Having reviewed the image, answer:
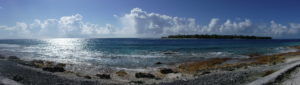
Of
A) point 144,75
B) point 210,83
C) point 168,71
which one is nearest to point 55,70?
point 144,75

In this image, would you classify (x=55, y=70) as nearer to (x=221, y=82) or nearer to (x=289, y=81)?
(x=221, y=82)

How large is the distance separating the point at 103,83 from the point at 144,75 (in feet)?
16.1

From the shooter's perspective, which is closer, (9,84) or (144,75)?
(9,84)

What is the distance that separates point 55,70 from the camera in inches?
877

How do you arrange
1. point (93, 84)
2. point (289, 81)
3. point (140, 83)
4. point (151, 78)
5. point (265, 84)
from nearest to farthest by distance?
point (265, 84)
point (289, 81)
point (93, 84)
point (140, 83)
point (151, 78)

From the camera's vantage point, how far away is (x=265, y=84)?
37.5 ft

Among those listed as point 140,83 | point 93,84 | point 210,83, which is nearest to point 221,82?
point 210,83

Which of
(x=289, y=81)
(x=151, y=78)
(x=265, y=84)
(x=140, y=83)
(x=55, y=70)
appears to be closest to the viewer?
(x=265, y=84)

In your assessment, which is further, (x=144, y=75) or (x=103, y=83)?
(x=144, y=75)

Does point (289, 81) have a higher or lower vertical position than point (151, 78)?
higher

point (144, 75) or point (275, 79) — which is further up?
point (275, 79)

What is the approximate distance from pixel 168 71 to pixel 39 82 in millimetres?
12773

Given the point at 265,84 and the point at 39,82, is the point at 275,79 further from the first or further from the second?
the point at 39,82

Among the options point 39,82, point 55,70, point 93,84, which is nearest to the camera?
point 39,82
